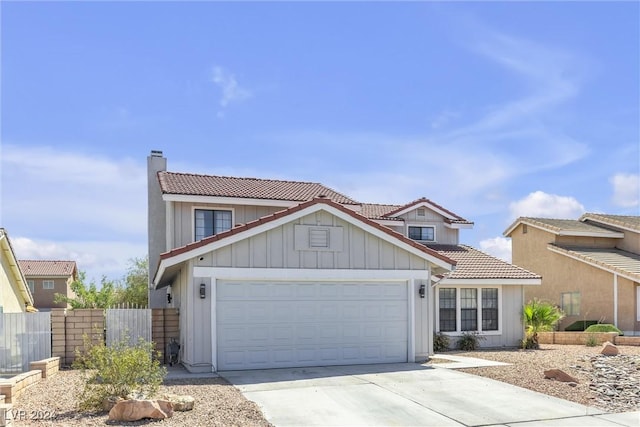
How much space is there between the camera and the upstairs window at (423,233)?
23156 millimetres

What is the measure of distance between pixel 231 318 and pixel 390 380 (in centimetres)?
404

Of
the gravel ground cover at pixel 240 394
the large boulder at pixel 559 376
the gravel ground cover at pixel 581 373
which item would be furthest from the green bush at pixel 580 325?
the large boulder at pixel 559 376

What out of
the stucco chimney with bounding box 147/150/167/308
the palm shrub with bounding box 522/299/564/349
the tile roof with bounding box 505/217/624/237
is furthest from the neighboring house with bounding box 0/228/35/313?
the tile roof with bounding box 505/217/624/237

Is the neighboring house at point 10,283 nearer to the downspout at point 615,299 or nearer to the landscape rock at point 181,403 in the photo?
the landscape rock at point 181,403

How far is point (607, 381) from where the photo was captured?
39.8 ft

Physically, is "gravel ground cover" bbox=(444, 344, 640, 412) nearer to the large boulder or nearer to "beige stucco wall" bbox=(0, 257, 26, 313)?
the large boulder

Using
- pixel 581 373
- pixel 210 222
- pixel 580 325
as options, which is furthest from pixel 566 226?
pixel 210 222

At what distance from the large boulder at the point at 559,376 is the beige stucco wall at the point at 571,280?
14.8m

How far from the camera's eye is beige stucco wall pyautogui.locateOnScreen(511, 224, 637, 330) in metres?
25.0

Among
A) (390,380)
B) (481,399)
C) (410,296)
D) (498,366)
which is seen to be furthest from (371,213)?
(481,399)

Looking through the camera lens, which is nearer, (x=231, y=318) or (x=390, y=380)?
(x=390, y=380)

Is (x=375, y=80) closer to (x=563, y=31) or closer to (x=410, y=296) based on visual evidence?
(x=563, y=31)

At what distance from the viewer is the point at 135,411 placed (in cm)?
850

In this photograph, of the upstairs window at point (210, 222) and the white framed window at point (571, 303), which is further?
the white framed window at point (571, 303)
